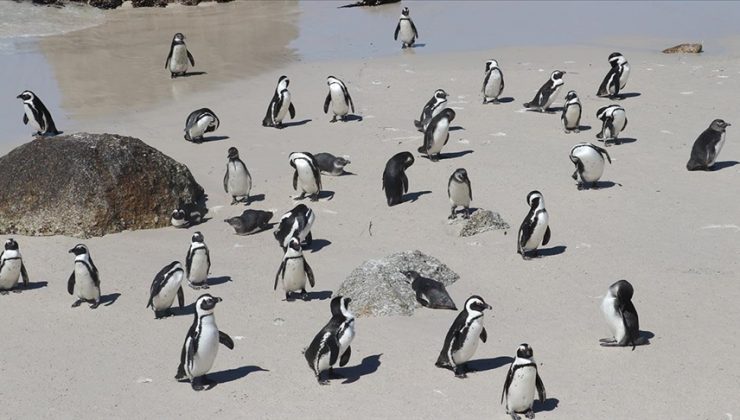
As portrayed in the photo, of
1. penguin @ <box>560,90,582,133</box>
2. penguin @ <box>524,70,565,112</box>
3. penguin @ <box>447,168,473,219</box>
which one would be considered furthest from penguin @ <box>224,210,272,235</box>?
penguin @ <box>524,70,565,112</box>

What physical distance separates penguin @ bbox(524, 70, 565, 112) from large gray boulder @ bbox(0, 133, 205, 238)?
651 cm

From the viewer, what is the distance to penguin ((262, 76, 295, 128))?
16984 millimetres

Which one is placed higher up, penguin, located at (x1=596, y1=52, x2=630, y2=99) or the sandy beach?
penguin, located at (x1=596, y1=52, x2=630, y2=99)

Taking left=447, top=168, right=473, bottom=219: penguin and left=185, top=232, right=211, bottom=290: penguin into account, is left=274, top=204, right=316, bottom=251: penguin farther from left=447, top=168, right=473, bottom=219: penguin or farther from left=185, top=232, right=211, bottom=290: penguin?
left=447, top=168, right=473, bottom=219: penguin

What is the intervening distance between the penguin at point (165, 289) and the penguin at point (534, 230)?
11.6ft

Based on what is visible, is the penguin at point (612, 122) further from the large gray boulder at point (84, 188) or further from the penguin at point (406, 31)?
the penguin at point (406, 31)

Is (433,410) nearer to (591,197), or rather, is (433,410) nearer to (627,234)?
(627,234)

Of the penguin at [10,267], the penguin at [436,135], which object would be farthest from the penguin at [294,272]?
the penguin at [436,135]

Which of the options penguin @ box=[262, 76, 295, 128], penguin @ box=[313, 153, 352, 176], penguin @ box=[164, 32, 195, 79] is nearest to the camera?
penguin @ box=[313, 153, 352, 176]

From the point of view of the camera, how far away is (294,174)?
14.0 m

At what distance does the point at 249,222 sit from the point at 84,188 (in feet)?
6.29

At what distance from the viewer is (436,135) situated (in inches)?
583

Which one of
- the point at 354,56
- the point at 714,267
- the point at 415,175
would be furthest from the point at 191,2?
the point at 714,267

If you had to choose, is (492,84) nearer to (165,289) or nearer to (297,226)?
(297,226)
